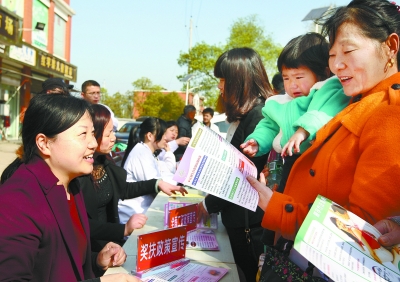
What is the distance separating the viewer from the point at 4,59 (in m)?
15.1

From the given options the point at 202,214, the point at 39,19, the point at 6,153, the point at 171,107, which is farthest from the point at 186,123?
the point at 171,107

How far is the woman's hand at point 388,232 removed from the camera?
3.01 feet

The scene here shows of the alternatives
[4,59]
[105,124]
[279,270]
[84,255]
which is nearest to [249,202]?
[279,270]

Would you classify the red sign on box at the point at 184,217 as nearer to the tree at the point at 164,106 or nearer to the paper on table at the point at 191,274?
the paper on table at the point at 191,274

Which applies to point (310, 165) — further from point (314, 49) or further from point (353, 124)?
point (314, 49)

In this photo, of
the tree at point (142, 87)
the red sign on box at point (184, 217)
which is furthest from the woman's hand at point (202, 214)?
the tree at point (142, 87)

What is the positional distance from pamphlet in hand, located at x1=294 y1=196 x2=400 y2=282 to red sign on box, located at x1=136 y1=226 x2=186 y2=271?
0.88 m

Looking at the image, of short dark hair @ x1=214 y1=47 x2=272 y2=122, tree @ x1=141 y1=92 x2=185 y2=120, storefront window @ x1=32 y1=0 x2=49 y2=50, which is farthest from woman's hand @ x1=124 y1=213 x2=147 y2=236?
tree @ x1=141 y1=92 x2=185 y2=120

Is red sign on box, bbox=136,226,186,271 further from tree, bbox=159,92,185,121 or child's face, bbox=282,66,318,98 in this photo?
tree, bbox=159,92,185,121

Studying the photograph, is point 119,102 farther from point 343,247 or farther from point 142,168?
point 343,247

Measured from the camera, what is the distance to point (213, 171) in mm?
1303

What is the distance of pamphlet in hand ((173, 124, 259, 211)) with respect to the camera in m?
1.27

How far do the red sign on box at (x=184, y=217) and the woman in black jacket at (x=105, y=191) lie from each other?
23cm

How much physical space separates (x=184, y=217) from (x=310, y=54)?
44.9 inches
